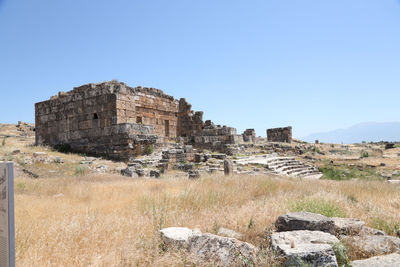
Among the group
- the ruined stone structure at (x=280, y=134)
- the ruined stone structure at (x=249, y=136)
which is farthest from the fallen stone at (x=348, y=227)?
the ruined stone structure at (x=280, y=134)

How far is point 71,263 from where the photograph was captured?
3076mm

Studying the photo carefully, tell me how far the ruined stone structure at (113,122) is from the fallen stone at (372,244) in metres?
12.2

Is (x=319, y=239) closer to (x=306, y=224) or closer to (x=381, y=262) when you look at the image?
(x=306, y=224)

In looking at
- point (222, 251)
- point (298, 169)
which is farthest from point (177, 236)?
point (298, 169)

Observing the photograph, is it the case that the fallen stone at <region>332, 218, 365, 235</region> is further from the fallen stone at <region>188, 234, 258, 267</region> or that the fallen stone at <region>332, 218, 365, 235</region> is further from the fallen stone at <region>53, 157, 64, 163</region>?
the fallen stone at <region>53, 157, 64, 163</region>

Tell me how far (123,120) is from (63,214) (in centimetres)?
1126

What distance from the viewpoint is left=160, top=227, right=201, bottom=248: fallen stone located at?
3.58 m

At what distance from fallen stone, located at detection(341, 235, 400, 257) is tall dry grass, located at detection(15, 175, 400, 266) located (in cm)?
106

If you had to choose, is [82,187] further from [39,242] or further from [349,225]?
[349,225]

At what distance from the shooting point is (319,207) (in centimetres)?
516

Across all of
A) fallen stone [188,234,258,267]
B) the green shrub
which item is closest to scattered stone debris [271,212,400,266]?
fallen stone [188,234,258,267]

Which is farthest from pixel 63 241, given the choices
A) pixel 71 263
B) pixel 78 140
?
pixel 78 140

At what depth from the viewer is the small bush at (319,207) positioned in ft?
16.6

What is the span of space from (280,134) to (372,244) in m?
30.9
